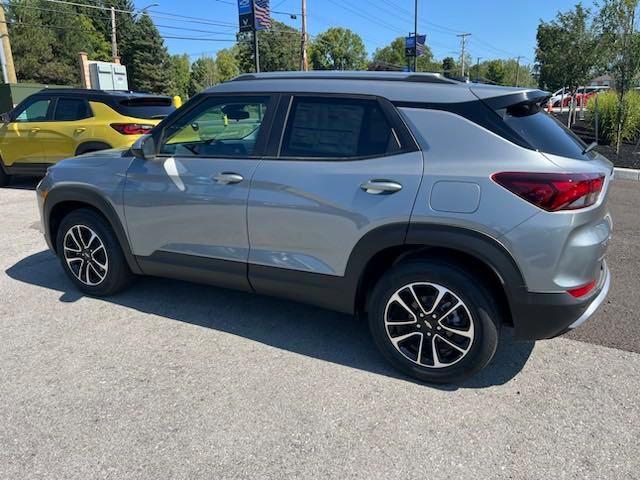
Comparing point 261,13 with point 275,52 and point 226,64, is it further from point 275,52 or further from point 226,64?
point 226,64

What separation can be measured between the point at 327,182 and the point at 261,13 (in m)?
15.7

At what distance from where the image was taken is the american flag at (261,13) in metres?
16.3

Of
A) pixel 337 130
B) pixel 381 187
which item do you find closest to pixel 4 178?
pixel 337 130

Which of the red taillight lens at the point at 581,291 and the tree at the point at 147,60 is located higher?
the tree at the point at 147,60

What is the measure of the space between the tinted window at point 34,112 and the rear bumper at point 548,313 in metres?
8.59

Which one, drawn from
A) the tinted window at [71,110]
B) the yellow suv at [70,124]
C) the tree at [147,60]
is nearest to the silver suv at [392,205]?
the yellow suv at [70,124]

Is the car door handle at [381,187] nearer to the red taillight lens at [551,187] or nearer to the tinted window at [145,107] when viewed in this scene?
the red taillight lens at [551,187]

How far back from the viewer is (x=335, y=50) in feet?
261

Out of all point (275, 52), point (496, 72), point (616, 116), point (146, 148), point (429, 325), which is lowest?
point (429, 325)

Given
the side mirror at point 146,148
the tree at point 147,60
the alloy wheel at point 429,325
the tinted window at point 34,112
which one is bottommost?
the alloy wheel at point 429,325

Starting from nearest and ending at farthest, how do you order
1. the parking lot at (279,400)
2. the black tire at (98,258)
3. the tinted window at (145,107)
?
the parking lot at (279,400) → the black tire at (98,258) → the tinted window at (145,107)

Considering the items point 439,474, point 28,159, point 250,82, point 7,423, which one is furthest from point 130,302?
point 28,159

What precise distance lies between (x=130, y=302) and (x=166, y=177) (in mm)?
1215

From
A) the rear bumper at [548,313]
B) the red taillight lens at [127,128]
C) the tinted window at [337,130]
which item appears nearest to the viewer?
the rear bumper at [548,313]
